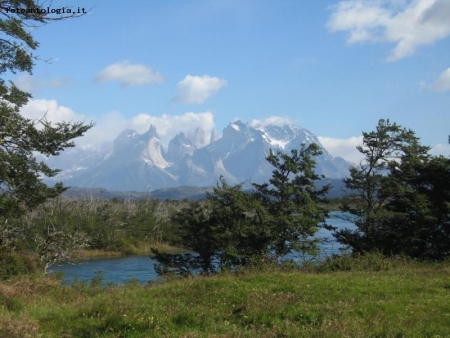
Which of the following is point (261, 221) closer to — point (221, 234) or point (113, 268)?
point (221, 234)

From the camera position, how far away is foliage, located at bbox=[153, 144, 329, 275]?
34.1 m

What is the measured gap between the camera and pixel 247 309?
9648 mm

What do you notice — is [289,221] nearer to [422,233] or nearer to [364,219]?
[364,219]

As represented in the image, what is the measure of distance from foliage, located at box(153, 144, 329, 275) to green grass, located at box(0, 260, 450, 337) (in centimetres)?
1999

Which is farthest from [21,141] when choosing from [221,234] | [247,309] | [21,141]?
[221,234]

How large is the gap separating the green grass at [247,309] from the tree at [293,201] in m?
20.5

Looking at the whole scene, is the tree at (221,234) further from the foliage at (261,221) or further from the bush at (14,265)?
the bush at (14,265)

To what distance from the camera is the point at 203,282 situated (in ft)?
41.0

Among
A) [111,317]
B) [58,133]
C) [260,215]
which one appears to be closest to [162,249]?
[260,215]

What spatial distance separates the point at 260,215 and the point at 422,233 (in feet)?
37.9

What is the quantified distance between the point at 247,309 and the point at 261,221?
2564 cm

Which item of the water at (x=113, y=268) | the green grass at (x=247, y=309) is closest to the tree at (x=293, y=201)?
the water at (x=113, y=268)

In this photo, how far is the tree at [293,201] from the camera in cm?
3400

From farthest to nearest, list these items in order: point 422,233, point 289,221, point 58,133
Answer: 1. point 289,221
2. point 422,233
3. point 58,133
